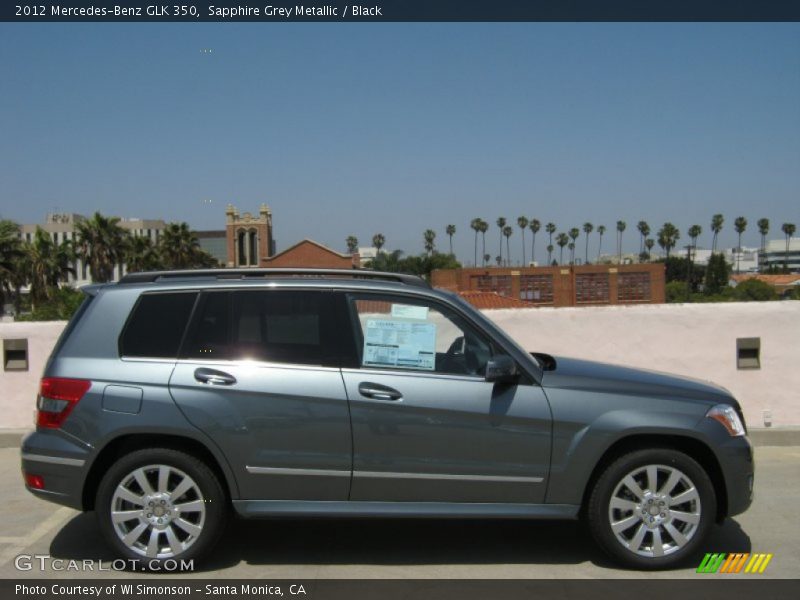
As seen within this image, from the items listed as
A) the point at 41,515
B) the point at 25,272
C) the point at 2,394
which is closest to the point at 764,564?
the point at 41,515

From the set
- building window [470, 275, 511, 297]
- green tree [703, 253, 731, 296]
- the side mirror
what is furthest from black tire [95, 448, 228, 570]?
green tree [703, 253, 731, 296]

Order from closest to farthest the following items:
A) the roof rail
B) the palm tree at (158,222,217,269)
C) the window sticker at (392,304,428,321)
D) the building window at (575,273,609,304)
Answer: the window sticker at (392,304,428,321) < the roof rail < the palm tree at (158,222,217,269) < the building window at (575,273,609,304)

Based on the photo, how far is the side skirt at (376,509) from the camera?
15.1 ft

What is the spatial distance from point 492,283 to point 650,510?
206 ft

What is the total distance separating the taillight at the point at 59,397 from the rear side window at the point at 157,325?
33 centimetres

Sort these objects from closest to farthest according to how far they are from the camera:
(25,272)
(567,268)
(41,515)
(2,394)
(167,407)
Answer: (167,407), (41,515), (2,394), (25,272), (567,268)

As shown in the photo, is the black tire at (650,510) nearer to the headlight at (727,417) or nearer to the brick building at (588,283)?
the headlight at (727,417)

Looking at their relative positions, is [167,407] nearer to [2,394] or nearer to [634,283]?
[2,394]

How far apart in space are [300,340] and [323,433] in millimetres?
607

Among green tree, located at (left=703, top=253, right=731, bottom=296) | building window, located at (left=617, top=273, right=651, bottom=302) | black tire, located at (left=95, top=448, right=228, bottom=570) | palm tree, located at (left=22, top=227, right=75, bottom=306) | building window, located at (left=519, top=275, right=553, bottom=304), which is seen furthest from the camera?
green tree, located at (left=703, top=253, right=731, bottom=296)

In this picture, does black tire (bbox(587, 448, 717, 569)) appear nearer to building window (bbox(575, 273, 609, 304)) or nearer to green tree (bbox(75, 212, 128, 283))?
green tree (bbox(75, 212, 128, 283))

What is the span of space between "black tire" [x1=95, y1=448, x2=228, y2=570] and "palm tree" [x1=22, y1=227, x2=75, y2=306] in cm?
5051

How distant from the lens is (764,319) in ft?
26.7

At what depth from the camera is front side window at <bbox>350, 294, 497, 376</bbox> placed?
15.6ft
